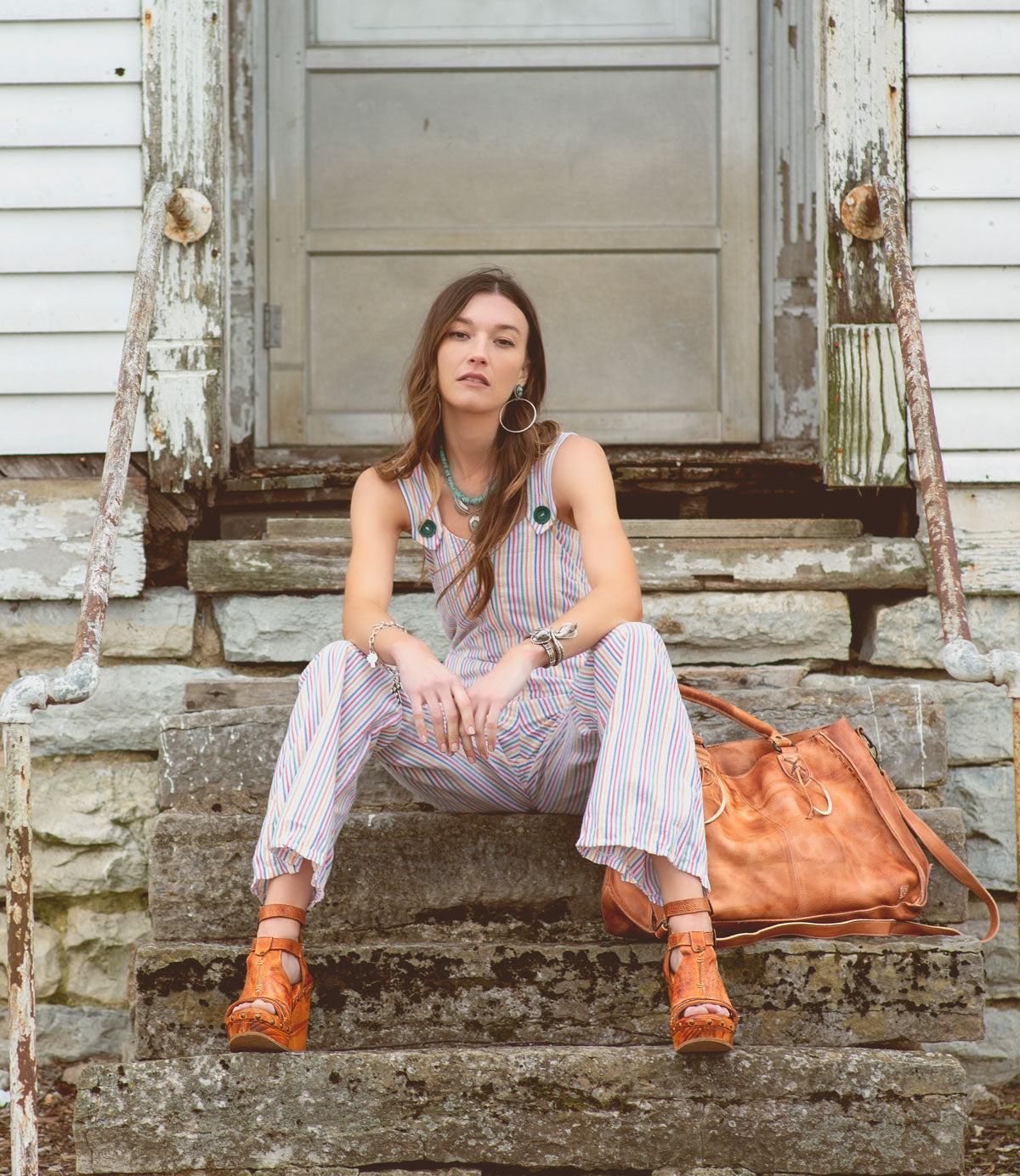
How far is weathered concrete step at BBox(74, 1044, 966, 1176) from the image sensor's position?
1.93 metres

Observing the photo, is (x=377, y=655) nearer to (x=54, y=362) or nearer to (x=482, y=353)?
(x=482, y=353)

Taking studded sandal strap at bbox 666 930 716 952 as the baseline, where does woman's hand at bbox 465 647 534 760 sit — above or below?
above

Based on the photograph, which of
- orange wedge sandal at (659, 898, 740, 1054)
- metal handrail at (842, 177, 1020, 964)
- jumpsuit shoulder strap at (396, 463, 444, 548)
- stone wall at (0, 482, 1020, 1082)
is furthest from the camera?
stone wall at (0, 482, 1020, 1082)

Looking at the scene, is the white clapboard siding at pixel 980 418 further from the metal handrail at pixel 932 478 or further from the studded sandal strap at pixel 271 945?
the studded sandal strap at pixel 271 945

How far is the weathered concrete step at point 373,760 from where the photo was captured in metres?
2.64

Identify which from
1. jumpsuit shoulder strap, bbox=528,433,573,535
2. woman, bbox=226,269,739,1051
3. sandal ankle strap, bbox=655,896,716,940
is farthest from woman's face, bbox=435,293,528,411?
sandal ankle strap, bbox=655,896,716,940

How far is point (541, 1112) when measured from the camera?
6.44ft

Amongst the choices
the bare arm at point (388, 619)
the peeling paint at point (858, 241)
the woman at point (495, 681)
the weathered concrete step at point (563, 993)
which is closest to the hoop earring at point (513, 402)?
the woman at point (495, 681)

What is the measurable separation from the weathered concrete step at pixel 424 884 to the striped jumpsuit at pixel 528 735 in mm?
80

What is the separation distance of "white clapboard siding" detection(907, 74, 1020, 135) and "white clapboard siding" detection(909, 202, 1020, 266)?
19 centimetres

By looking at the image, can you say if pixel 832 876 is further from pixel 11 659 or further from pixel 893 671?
pixel 11 659

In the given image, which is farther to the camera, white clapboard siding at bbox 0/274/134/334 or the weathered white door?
the weathered white door

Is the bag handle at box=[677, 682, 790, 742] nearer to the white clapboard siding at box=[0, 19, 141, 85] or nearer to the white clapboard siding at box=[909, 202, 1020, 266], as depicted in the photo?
the white clapboard siding at box=[909, 202, 1020, 266]

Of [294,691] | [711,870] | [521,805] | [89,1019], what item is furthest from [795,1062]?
[89,1019]
